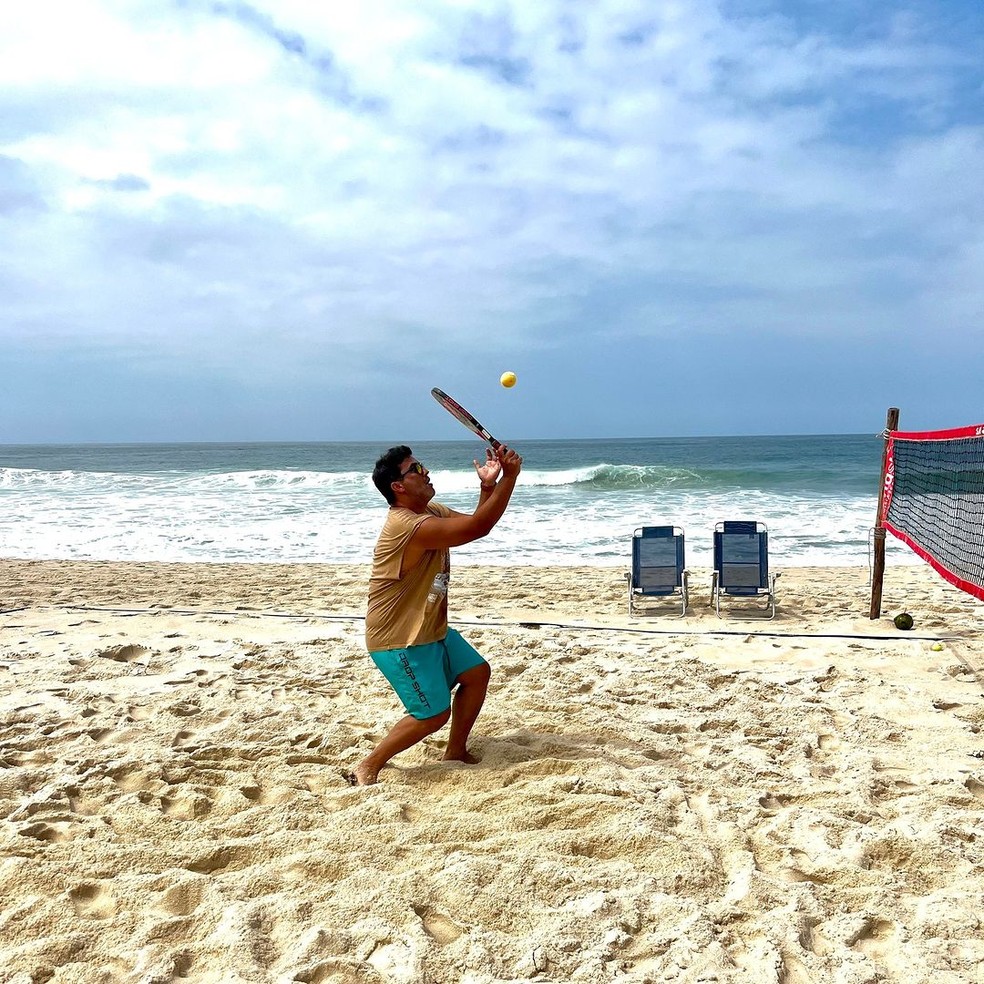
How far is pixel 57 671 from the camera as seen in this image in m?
A: 5.24

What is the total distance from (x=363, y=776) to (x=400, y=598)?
2.59ft

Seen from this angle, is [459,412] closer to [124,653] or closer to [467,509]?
[124,653]

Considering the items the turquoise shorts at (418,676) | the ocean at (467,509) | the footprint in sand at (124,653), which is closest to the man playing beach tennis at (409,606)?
the turquoise shorts at (418,676)

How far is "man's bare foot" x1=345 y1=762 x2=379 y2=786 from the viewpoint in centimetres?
356

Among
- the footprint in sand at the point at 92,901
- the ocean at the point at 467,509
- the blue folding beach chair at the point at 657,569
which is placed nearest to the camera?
the footprint in sand at the point at 92,901

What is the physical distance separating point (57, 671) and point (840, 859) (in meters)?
4.64

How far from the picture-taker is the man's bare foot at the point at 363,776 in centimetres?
356

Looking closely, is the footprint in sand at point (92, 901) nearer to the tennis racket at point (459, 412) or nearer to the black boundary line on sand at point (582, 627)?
the tennis racket at point (459, 412)

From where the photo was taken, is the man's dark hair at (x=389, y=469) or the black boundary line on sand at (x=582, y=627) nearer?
the man's dark hair at (x=389, y=469)

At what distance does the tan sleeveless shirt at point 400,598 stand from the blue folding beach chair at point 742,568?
473 cm

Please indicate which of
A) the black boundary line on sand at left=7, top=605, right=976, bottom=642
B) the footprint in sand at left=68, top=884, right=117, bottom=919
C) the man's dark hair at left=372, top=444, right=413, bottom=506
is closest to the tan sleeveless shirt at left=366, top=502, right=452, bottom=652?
the man's dark hair at left=372, top=444, right=413, bottom=506

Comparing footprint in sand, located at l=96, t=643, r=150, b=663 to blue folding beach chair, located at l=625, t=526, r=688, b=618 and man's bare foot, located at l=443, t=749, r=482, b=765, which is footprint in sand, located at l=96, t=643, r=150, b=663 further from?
blue folding beach chair, located at l=625, t=526, r=688, b=618

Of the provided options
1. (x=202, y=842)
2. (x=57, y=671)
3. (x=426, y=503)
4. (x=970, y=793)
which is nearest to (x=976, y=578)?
(x=970, y=793)

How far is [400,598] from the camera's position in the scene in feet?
11.7
